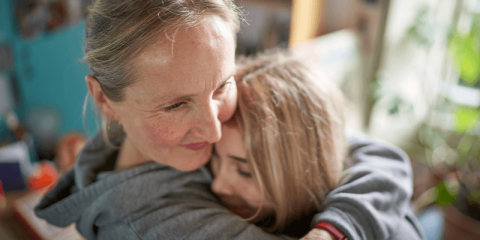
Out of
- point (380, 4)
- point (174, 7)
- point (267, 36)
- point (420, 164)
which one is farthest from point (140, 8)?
point (420, 164)

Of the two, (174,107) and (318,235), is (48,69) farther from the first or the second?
(318,235)

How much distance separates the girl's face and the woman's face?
80 millimetres

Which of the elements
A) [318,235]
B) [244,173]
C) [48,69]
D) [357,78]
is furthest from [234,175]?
[357,78]

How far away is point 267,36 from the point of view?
2412 mm

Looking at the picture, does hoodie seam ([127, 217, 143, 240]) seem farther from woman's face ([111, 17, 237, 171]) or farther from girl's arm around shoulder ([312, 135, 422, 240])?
girl's arm around shoulder ([312, 135, 422, 240])

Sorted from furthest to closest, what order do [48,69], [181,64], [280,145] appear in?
[48,69], [280,145], [181,64]

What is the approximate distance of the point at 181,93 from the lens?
0.59m

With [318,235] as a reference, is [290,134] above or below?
above

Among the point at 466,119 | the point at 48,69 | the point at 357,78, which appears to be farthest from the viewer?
the point at 357,78

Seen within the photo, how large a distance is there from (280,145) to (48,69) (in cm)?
185

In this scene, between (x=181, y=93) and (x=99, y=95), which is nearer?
(x=181, y=93)

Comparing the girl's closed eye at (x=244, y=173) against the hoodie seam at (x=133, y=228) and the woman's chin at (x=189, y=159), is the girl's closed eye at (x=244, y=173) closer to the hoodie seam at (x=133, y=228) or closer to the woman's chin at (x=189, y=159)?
the woman's chin at (x=189, y=159)

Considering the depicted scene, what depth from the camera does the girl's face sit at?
2.64ft

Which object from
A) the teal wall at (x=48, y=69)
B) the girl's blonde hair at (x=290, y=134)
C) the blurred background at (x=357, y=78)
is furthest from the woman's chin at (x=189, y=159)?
the teal wall at (x=48, y=69)
